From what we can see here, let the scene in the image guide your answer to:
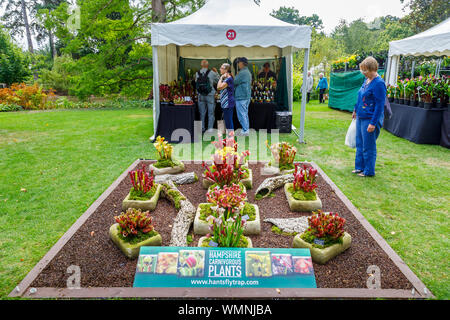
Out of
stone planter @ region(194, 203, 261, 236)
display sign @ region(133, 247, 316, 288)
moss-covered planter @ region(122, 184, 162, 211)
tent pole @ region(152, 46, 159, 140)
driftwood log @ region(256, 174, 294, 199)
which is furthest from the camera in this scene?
tent pole @ region(152, 46, 159, 140)

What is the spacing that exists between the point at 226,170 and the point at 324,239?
5.51ft

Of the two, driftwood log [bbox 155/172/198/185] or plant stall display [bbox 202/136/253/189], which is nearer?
plant stall display [bbox 202/136/253/189]

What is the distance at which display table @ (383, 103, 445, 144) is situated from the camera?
762 centimetres

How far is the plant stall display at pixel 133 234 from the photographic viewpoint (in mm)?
3100

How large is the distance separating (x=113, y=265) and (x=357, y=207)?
10.5ft

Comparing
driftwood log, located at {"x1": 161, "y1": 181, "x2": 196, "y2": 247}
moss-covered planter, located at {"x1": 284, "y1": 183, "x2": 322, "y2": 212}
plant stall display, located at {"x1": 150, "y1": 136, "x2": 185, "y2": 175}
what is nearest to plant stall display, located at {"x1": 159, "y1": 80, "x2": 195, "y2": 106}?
plant stall display, located at {"x1": 150, "y1": 136, "x2": 185, "y2": 175}

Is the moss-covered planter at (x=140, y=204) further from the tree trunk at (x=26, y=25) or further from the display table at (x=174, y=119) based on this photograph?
the tree trunk at (x=26, y=25)

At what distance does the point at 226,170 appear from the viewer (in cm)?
435

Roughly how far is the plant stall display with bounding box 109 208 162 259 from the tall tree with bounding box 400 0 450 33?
101 feet

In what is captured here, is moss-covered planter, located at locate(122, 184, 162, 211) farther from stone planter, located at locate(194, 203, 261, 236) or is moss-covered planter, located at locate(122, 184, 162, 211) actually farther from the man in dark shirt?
the man in dark shirt
